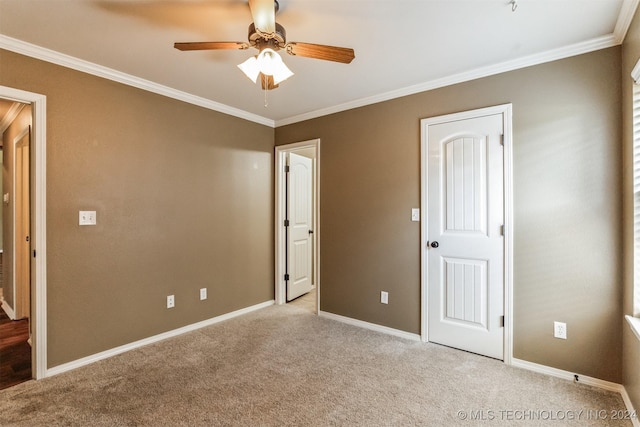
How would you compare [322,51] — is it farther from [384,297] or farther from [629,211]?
[384,297]

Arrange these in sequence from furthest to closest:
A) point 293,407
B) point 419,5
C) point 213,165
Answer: point 213,165, point 293,407, point 419,5

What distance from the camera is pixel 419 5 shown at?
177 centimetres

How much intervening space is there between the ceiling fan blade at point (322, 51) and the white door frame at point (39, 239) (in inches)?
→ 77.5

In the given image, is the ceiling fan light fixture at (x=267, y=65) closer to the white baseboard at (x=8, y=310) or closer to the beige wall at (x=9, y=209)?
the beige wall at (x=9, y=209)

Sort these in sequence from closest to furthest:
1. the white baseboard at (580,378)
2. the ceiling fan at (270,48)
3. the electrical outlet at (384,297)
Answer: the ceiling fan at (270,48) < the white baseboard at (580,378) < the electrical outlet at (384,297)

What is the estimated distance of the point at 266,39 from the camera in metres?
1.71

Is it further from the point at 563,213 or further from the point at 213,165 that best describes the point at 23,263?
the point at 563,213

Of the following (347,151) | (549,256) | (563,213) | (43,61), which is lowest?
(549,256)

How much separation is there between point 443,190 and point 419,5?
5.05 feet

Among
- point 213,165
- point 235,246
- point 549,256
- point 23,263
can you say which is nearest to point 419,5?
point 549,256

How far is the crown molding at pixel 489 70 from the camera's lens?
2129 millimetres

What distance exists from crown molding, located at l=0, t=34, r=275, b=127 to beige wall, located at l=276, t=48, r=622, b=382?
188 cm

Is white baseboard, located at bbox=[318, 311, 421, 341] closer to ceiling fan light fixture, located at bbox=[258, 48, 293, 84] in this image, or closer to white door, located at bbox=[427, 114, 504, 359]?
white door, located at bbox=[427, 114, 504, 359]

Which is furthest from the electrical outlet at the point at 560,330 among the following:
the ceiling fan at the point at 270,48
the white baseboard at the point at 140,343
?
the white baseboard at the point at 140,343
